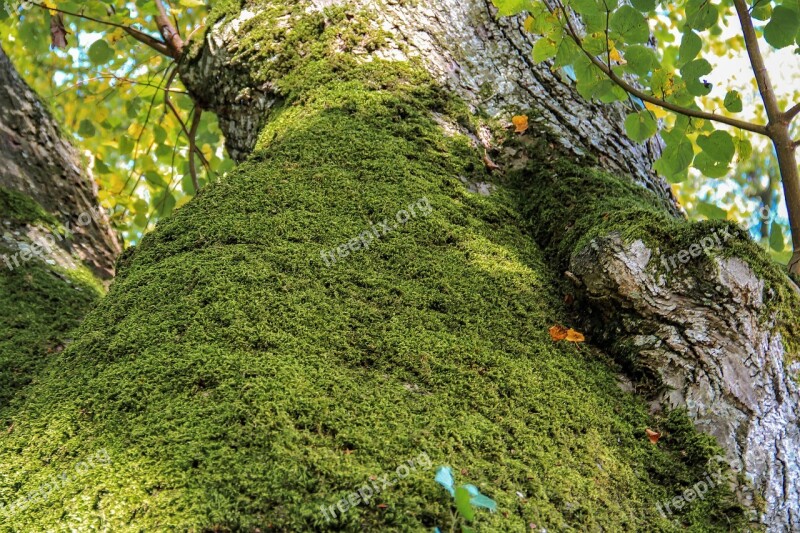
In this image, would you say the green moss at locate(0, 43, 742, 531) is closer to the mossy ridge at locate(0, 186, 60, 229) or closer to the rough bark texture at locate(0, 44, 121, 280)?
the mossy ridge at locate(0, 186, 60, 229)

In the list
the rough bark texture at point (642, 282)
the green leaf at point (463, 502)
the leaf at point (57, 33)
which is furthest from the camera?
the leaf at point (57, 33)

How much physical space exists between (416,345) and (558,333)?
1.70ft

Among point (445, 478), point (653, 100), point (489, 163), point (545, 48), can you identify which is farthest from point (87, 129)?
point (445, 478)

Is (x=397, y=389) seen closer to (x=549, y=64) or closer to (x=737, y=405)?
(x=737, y=405)

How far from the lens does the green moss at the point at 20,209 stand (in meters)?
2.77

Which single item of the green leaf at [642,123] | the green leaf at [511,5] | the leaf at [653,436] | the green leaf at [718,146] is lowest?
the leaf at [653,436]

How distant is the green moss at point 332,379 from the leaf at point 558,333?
2cm

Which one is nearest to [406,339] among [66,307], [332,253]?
[332,253]

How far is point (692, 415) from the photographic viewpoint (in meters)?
1.73

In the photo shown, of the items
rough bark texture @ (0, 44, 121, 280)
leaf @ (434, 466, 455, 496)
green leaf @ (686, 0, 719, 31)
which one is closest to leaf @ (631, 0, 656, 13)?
green leaf @ (686, 0, 719, 31)

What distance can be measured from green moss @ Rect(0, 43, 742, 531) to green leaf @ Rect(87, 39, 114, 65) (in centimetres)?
218

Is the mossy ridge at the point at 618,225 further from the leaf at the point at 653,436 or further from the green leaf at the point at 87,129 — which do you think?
the green leaf at the point at 87,129

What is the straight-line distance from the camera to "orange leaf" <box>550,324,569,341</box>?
1.92m

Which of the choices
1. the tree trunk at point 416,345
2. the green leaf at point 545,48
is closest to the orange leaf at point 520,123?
the tree trunk at point 416,345
